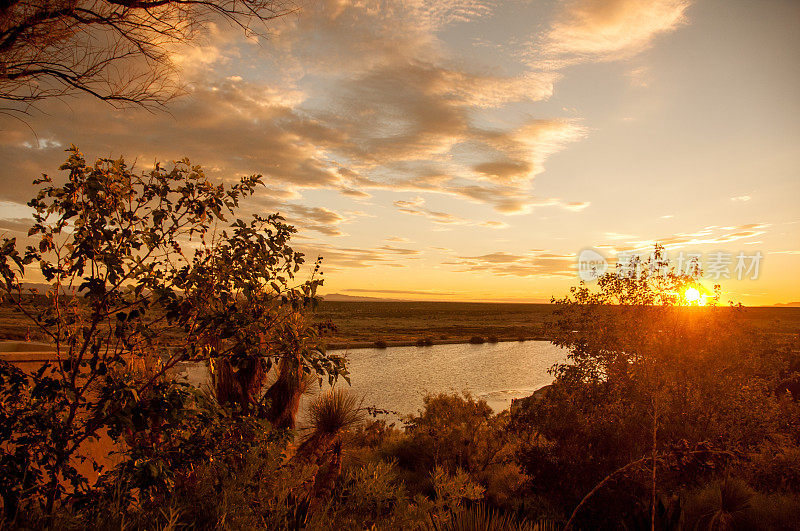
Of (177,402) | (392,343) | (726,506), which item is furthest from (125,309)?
(392,343)

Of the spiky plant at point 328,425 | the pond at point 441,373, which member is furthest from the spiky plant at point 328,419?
the pond at point 441,373

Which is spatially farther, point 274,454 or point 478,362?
point 478,362

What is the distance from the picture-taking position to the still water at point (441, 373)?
1064 inches

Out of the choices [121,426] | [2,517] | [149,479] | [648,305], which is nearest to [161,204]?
[121,426]

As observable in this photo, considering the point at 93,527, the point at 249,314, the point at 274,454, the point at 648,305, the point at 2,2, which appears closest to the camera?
the point at 93,527

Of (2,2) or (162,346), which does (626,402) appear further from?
(2,2)

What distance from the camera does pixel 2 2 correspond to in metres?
3.65

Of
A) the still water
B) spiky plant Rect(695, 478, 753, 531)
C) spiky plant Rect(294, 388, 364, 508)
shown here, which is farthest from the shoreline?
spiky plant Rect(294, 388, 364, 508)

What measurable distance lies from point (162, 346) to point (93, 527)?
1.33m

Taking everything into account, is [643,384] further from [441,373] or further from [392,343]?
[392,343]

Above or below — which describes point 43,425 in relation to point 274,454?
above

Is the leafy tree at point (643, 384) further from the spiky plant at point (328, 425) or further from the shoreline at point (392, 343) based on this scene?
the shoreline at point (392, 343)

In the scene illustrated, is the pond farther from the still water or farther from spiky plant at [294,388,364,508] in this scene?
spiky plant at [294,388,364,508]

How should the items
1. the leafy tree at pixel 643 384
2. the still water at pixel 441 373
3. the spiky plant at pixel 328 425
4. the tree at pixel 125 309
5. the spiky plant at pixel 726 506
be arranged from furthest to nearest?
1. the still water at pixel 441 373
2. the leafy tree at pixel 643 384
3. the spiky plant at pixel 328 425
4. the spiky plant at pixel 726 506
5. the tree at pixel 125 309
